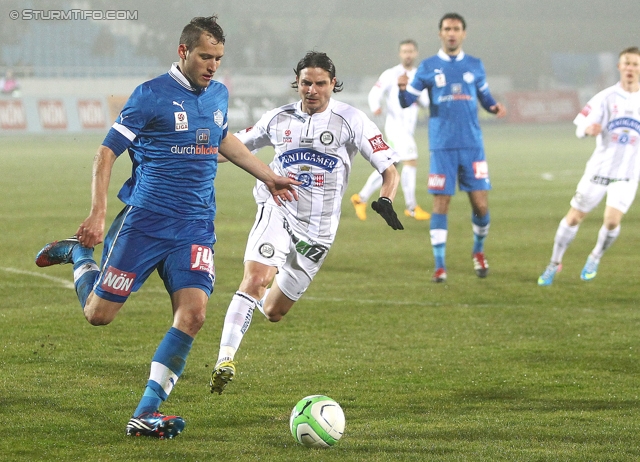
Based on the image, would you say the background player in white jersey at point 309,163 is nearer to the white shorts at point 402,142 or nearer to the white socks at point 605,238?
the white socks at point 605,238

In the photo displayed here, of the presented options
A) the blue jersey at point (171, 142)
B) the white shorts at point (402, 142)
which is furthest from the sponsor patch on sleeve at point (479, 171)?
the blue jersey at point (171, 142)

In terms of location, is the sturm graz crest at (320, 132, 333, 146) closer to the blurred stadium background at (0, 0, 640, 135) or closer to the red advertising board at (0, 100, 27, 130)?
the blurred stadium background at (0, 0, 640, 135)

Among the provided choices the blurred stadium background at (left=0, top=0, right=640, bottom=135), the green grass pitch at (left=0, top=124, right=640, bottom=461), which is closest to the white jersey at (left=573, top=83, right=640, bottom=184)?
the green grass pitch at (left=0, top=124, right=640, bottom=461)

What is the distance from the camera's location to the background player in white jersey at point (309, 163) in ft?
20.9

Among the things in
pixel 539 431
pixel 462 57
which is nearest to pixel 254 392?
pixel 539 431

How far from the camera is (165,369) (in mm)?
5020

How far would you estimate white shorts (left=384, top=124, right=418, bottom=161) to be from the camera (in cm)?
1586

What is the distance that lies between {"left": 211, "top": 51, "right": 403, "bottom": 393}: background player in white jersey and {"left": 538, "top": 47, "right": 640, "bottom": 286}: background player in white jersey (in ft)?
13.4

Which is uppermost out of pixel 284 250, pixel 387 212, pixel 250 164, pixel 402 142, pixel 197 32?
pixel 197 32

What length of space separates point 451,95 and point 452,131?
377 mm

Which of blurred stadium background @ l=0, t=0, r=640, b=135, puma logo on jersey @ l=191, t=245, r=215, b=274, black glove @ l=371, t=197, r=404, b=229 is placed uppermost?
black glove @ l=371, t=197, r=404, b=229

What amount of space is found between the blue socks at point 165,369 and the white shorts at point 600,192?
5.97 meters

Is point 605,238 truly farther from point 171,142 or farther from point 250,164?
point 171,142

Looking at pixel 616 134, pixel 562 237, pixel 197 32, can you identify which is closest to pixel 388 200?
pixel 197 32
